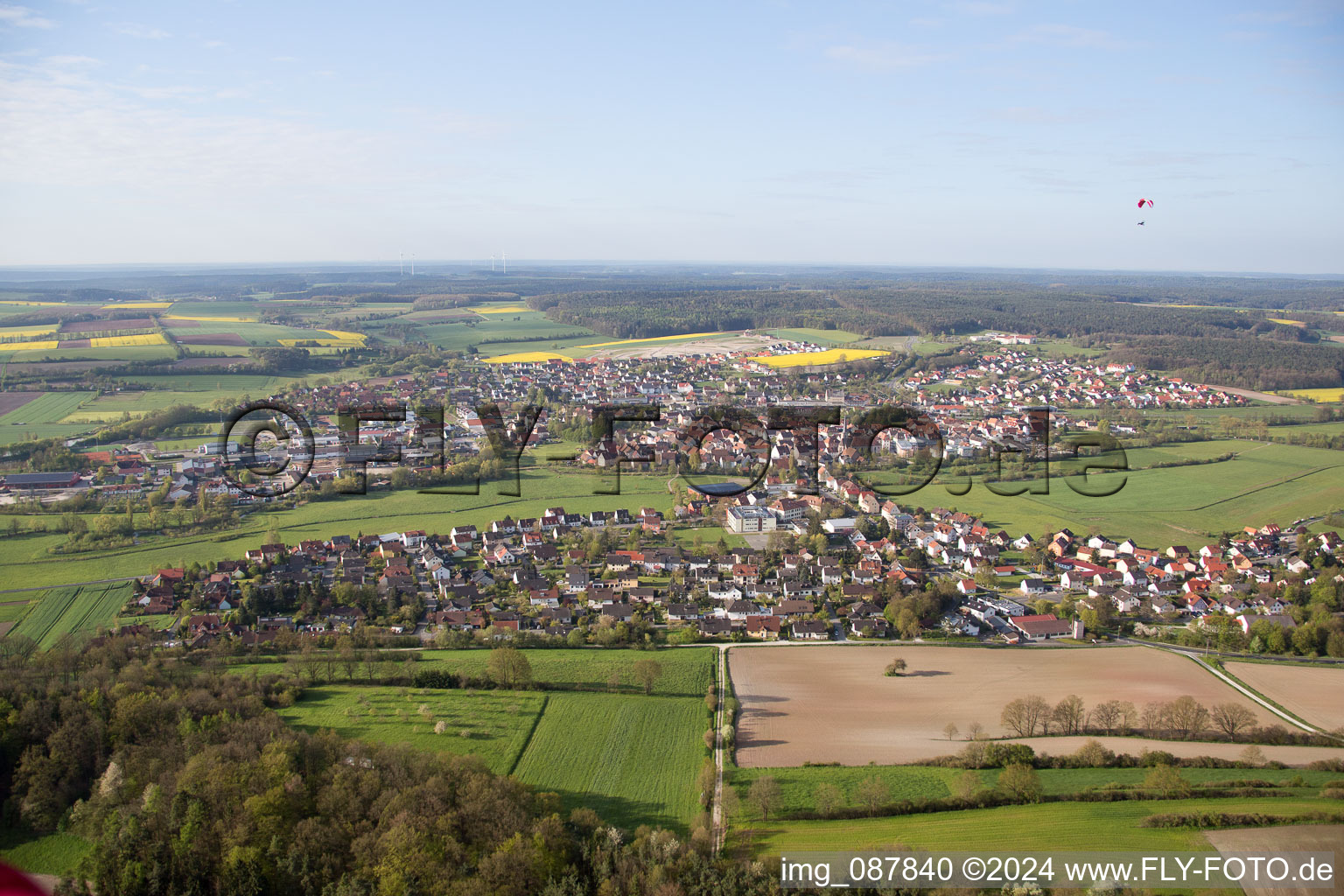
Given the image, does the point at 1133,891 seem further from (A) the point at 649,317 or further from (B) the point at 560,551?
(A) the point at 649,317

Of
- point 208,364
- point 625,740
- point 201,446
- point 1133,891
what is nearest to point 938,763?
point 1133,891

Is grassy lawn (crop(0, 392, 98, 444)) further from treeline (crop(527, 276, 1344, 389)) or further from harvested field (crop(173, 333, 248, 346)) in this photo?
treeline (crop(527, 276, 1344, 389))

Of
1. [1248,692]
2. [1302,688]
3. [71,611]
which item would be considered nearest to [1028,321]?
[1302,688]

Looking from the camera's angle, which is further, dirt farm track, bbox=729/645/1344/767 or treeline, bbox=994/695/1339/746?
Answer: treeline, bbox=994/695/1339/746

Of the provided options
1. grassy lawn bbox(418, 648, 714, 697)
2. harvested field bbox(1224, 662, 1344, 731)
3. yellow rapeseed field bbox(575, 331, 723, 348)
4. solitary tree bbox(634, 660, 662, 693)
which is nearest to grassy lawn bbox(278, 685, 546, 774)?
grassy lawn bbox(418, 648, 714, 697)

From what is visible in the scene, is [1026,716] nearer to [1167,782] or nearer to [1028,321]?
[1167,782]

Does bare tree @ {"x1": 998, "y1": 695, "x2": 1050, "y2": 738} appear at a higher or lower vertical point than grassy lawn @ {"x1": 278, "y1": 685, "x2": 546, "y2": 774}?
higher
